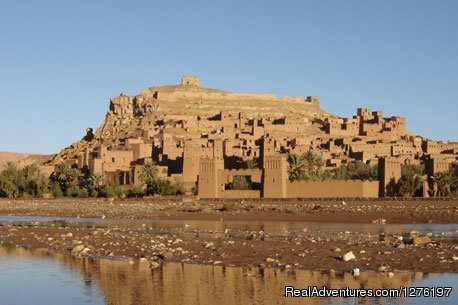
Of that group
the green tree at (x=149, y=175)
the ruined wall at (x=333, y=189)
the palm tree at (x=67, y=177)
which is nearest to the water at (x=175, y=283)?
the ruined wall at (x=333, y=189)

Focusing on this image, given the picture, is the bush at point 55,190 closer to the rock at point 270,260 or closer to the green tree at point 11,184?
the green tree at point 11,184

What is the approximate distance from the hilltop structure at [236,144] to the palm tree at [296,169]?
1.08 m

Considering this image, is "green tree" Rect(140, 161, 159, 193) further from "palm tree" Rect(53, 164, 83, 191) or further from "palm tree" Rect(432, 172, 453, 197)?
"palm tree" Rect(432, 172, 453, 197)

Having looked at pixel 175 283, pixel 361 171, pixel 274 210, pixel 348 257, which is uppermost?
pixel 361 171

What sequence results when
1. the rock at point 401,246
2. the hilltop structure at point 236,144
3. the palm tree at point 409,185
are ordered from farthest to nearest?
the hilltop structure at point 236,144, the palm tree at point 409,185, the rock at point 401,246

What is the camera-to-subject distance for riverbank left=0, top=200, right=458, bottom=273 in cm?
1684

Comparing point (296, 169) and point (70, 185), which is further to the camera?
point (70, 185)

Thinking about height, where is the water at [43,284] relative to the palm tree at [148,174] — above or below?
below

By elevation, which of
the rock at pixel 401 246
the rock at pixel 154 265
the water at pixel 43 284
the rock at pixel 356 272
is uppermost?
the rock at pixel 401 246

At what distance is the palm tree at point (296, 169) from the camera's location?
55562 mm

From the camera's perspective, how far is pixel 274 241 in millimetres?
21688

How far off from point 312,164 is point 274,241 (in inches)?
1583

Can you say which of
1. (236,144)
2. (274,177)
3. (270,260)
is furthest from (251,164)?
(270,260)

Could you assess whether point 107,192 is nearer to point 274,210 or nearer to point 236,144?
point 236,144
